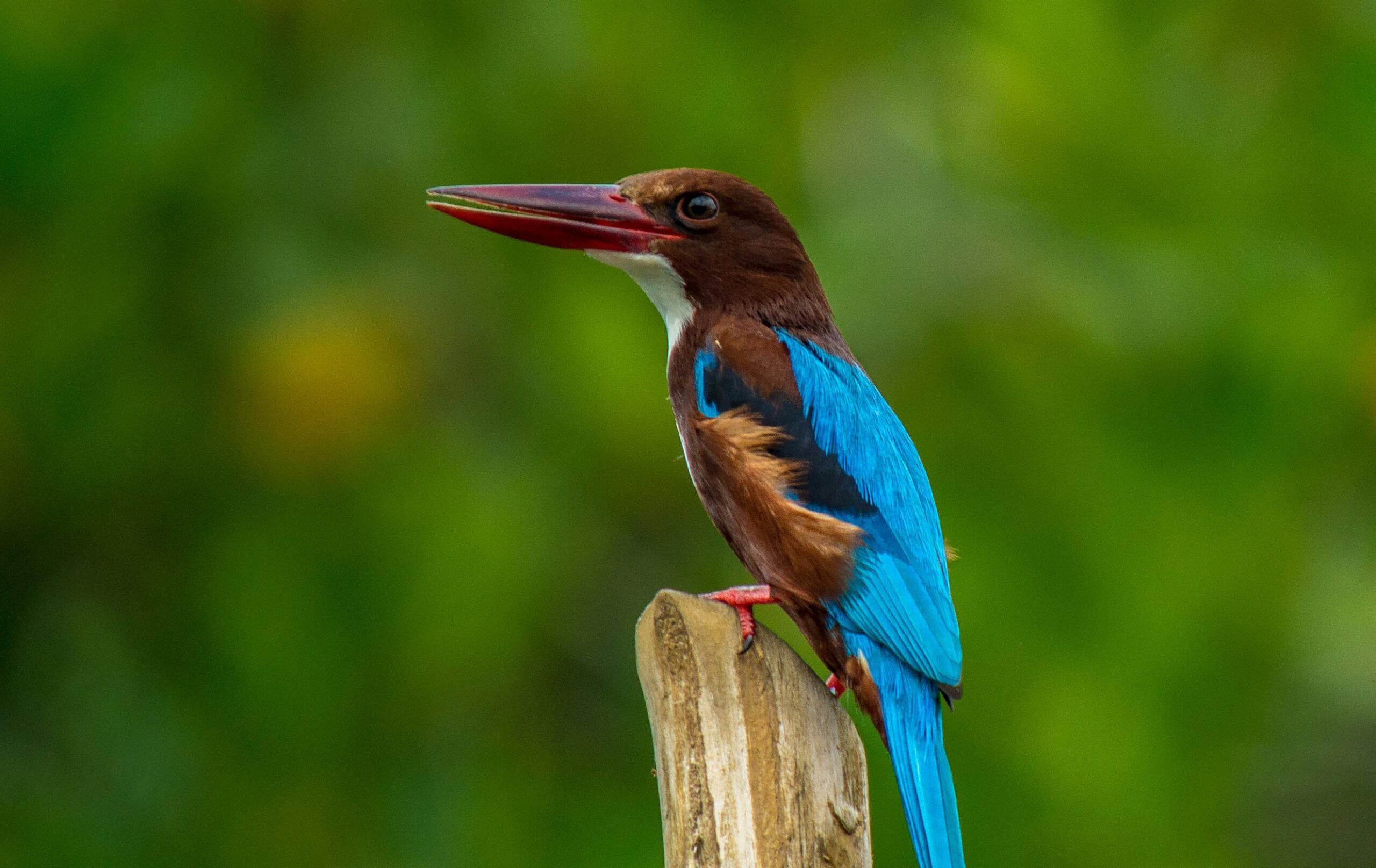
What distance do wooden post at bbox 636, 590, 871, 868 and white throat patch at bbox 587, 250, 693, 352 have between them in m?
0.93

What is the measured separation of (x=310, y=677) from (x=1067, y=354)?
2.51 meters

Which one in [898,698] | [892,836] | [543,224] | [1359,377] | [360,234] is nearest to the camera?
[898,698]

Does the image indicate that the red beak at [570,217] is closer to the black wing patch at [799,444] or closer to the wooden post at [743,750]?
the black wing patch at [799,444]

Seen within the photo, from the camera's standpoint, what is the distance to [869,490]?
9.43 feet

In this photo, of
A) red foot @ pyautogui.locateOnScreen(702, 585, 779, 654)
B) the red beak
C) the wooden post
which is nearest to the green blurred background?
the red beak

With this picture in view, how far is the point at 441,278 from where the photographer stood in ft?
17.2

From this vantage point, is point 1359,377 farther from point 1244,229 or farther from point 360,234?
point 360,234

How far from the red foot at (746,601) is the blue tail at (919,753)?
0.18 meters

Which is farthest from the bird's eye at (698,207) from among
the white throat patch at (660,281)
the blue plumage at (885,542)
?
the blue plumage at (885,542)

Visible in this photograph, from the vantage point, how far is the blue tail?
8.04 feet

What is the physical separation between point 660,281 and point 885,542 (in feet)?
2.55

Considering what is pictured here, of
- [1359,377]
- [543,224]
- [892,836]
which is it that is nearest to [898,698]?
[543,224]

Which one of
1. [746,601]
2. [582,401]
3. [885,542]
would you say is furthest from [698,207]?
[582,401]

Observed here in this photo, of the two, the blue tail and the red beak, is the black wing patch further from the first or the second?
the red beak
